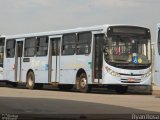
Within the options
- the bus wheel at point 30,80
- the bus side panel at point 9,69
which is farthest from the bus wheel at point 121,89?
the bus side panel at point 9,69

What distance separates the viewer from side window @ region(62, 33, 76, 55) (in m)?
25.1

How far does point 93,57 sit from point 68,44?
2266 mm

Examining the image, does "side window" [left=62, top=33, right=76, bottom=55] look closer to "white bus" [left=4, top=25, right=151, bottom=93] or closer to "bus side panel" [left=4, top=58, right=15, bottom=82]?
"white bus" [left=4, top=25, right=151, bottom=93]

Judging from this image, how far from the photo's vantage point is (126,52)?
75.9 feet

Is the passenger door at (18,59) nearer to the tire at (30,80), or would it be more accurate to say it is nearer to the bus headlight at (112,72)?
the tire at (30,80)

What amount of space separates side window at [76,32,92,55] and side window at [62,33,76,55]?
433 millimetres

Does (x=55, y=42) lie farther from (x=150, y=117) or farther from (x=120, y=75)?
(x=150, y=117)

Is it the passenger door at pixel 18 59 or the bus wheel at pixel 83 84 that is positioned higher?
the passenger door at pixel 18 59

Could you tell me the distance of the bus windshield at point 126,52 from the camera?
22953 millimetres

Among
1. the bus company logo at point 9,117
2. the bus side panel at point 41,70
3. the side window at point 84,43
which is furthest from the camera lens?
the bus side panel at point 41,70

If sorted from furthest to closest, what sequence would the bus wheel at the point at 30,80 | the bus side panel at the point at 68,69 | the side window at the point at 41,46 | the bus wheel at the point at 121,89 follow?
1. the bus wheel at the point at 30,80
2. the side window at the point at 41,46
3. the bus side panel at the point at 68,69
4. the bus wheel at the point at 121,89

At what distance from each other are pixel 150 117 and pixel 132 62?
20355 mm

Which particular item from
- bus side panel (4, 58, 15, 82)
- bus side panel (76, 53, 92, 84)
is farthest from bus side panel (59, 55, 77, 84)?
bus side panel (4, 58, 15, 82)

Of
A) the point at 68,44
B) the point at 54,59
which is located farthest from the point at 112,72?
the point at 54,59
